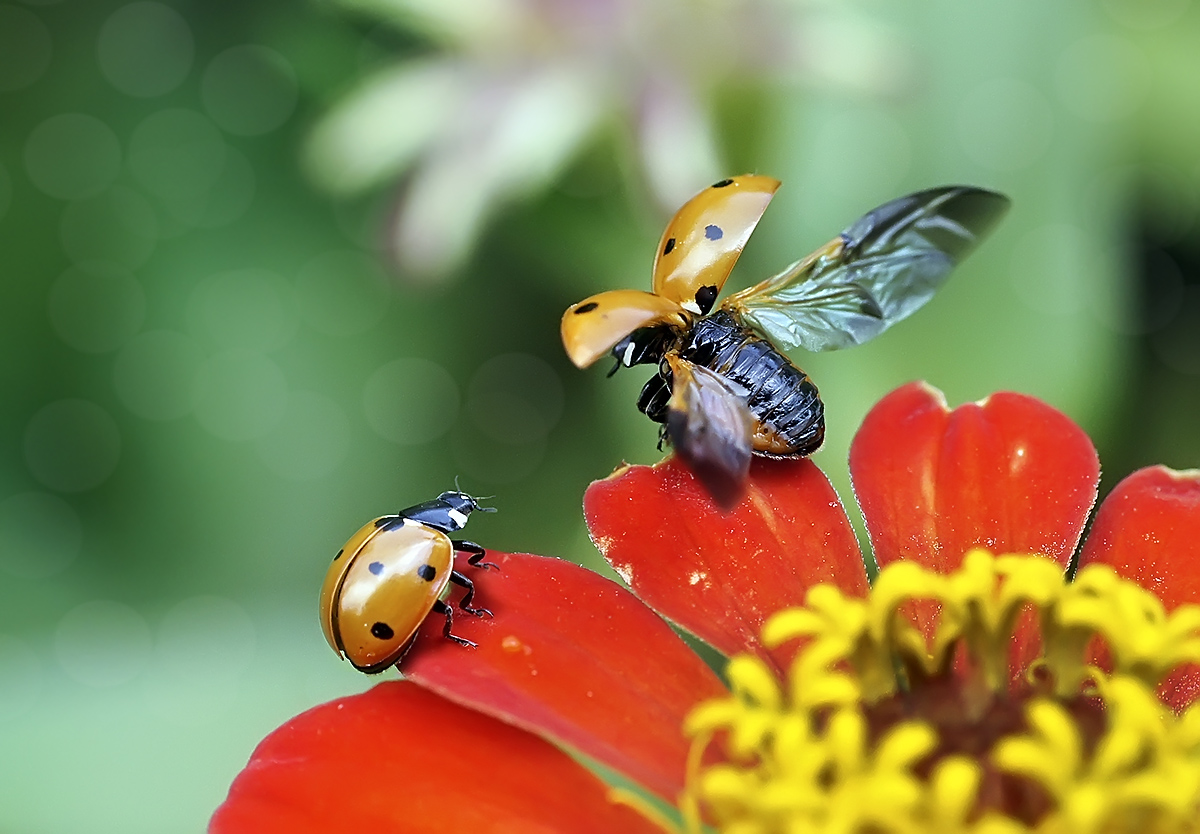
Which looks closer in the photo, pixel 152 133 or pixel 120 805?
pixel 120 805

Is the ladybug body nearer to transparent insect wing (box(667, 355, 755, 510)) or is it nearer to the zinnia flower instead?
the zinnia flower

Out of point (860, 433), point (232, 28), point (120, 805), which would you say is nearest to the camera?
point (860, 433)

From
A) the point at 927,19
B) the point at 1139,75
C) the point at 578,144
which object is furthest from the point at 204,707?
the point at 1139,75

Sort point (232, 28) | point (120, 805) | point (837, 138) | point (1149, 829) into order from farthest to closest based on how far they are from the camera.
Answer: point (232, 28) < point (837, 138) < point (120, 805) < point (1149, 829)

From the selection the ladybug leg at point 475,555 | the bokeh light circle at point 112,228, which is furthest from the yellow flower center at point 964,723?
the bokeh light circle at point 112,228

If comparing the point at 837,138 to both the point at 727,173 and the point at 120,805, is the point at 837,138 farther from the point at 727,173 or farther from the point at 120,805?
the point at 120,805

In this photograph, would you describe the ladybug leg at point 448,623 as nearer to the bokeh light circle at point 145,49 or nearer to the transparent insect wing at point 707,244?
the transparent insect wing at point 707,244

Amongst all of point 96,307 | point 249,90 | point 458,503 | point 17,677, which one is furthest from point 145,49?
point 458,503

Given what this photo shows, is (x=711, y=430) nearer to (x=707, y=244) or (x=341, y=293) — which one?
(x=707, y=244)
